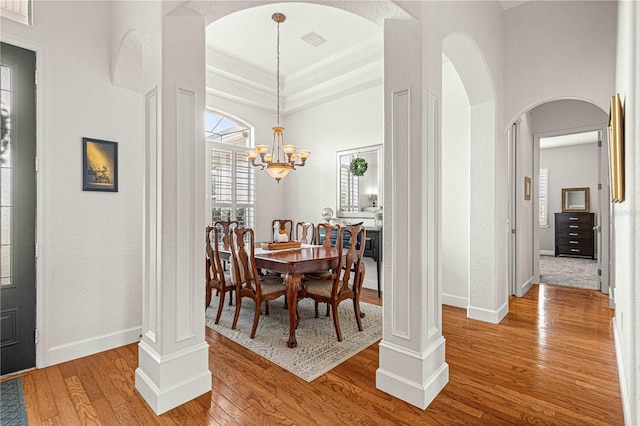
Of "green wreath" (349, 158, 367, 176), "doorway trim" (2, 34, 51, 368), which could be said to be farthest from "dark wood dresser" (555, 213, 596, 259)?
"doorway trim" (2, 34, 51, 368)

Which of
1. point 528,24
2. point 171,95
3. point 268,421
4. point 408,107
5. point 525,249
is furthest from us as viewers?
point 525,249

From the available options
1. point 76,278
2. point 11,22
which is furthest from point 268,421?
point 11,22

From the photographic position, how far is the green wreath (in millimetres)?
4930

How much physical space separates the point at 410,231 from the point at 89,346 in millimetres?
2727

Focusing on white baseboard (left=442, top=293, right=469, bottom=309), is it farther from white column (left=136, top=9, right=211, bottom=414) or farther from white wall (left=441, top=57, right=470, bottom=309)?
white column (left=136, top=9, right=211, bottom=414)

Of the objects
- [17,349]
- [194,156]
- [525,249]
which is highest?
[194,156]

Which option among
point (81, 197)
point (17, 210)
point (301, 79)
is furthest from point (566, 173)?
point (17, 210)

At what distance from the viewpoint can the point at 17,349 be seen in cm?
241

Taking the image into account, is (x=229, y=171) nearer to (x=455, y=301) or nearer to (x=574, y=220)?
(x=455, y=301)

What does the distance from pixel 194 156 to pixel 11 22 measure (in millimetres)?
1737

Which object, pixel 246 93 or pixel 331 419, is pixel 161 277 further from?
pixel 246 93

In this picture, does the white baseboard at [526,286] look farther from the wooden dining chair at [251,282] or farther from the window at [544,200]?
the window at [544,200]

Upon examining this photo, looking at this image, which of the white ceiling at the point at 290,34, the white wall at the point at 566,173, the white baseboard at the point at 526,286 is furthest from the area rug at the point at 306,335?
the white wall at the point at 566,173

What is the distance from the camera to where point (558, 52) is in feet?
11.0
